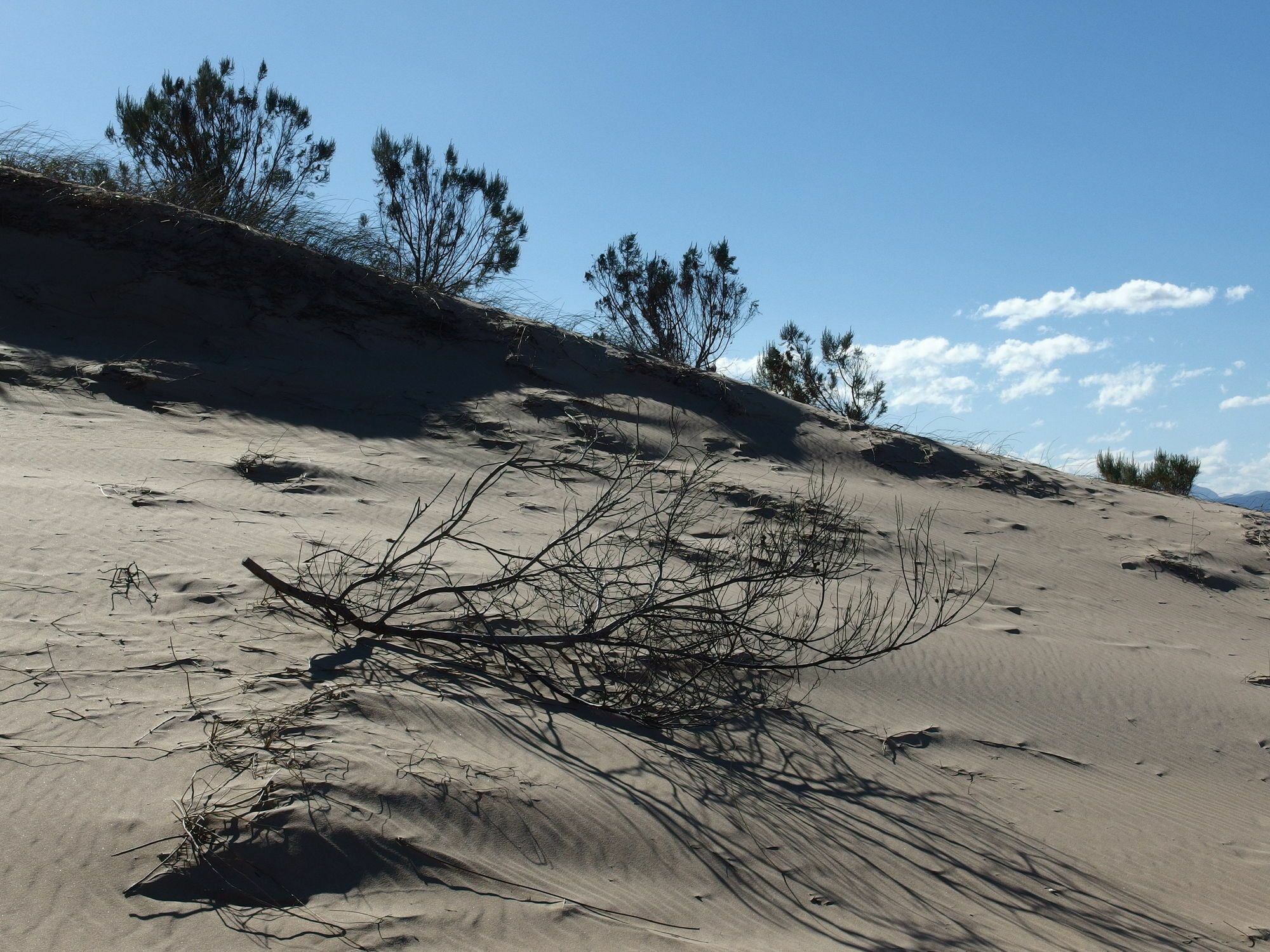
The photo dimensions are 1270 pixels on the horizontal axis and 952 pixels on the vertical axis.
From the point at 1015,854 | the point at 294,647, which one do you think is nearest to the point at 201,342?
the point at 294,647

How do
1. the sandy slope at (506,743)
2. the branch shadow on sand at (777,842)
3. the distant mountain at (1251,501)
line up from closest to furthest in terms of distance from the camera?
1. the sandy slope at (506,743)
2. the branch shadow on sand at (777,842)
3. the distant mountain at (1251,501)

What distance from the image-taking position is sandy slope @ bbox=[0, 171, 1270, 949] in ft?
7.33

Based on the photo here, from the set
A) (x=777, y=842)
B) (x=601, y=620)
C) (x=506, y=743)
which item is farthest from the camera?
(x=601, y=620)

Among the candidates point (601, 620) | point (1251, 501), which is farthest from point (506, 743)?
point (1251, 501)

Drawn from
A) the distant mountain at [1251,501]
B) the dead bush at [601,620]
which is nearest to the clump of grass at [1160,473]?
the distant mountain at [1251,501]

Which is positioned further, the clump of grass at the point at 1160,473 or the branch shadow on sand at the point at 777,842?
the clump of grass at the point at 1160,473

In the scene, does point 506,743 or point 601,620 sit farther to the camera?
point 601,620

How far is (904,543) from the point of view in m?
6.71

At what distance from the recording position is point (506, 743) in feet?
9.89

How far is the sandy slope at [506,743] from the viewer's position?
2.23 m

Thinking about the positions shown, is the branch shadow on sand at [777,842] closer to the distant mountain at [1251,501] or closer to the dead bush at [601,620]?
the dead bush at [601,620]

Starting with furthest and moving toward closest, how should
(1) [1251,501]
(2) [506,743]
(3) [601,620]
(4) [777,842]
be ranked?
(1) [1251,501] < (3) [601,620] < (2) [506,743] < (4) [777,842]

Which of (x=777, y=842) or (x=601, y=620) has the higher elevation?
(x=601, y=620)

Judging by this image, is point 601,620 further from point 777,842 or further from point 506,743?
point 777,842
